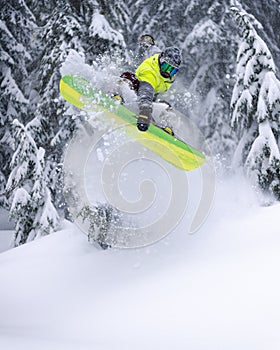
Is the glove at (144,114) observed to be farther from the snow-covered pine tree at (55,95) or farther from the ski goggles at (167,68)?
the snow-covered pine tree at (55,95)


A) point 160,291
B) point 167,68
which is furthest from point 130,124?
point 160,291

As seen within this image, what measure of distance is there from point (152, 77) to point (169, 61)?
1.06 feet

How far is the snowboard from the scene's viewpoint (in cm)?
718

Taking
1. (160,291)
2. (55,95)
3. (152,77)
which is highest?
(152,77)

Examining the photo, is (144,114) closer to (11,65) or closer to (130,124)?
(130,124)

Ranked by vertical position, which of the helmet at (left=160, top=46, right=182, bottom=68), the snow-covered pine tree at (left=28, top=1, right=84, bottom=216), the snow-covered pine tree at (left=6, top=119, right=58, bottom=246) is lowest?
the snow-covered pine tree at (left=6, top=119, right=58, bottom=246)

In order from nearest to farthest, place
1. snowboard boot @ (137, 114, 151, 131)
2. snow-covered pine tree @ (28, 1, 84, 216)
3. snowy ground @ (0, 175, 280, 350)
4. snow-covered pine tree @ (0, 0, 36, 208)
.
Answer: snowy ground @ (0, 175, 280, 350)
snowboard boot @ (137, 114, 151, 131)
snow-covered pine tree @ (28, 1, 84, 216)
snow-covered pine tree @ (0, 0, 36, 208)

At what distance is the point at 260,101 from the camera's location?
7.20 metres

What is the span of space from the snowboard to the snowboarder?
839 millimetres

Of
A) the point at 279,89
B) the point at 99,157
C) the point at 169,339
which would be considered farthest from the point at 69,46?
the point at 169,339

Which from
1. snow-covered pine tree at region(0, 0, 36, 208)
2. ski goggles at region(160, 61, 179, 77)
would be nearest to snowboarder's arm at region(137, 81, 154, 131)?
ski goggles at region(160, 61, 179, 77)

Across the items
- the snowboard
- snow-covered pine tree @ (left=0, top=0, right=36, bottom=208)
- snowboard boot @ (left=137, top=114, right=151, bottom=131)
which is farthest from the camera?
snow-covered pine tree @ (left=0, top=0, right=36, bottom=208)

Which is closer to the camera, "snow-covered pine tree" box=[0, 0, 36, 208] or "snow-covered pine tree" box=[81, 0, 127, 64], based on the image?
"snow-covered pine tree" box=[81, 0, 127, 64]

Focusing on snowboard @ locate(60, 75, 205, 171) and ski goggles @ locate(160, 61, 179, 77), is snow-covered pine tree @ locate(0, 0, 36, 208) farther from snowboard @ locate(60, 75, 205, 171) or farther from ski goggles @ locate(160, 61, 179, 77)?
ski goggles @ locate(160, 61, 179, 77)
